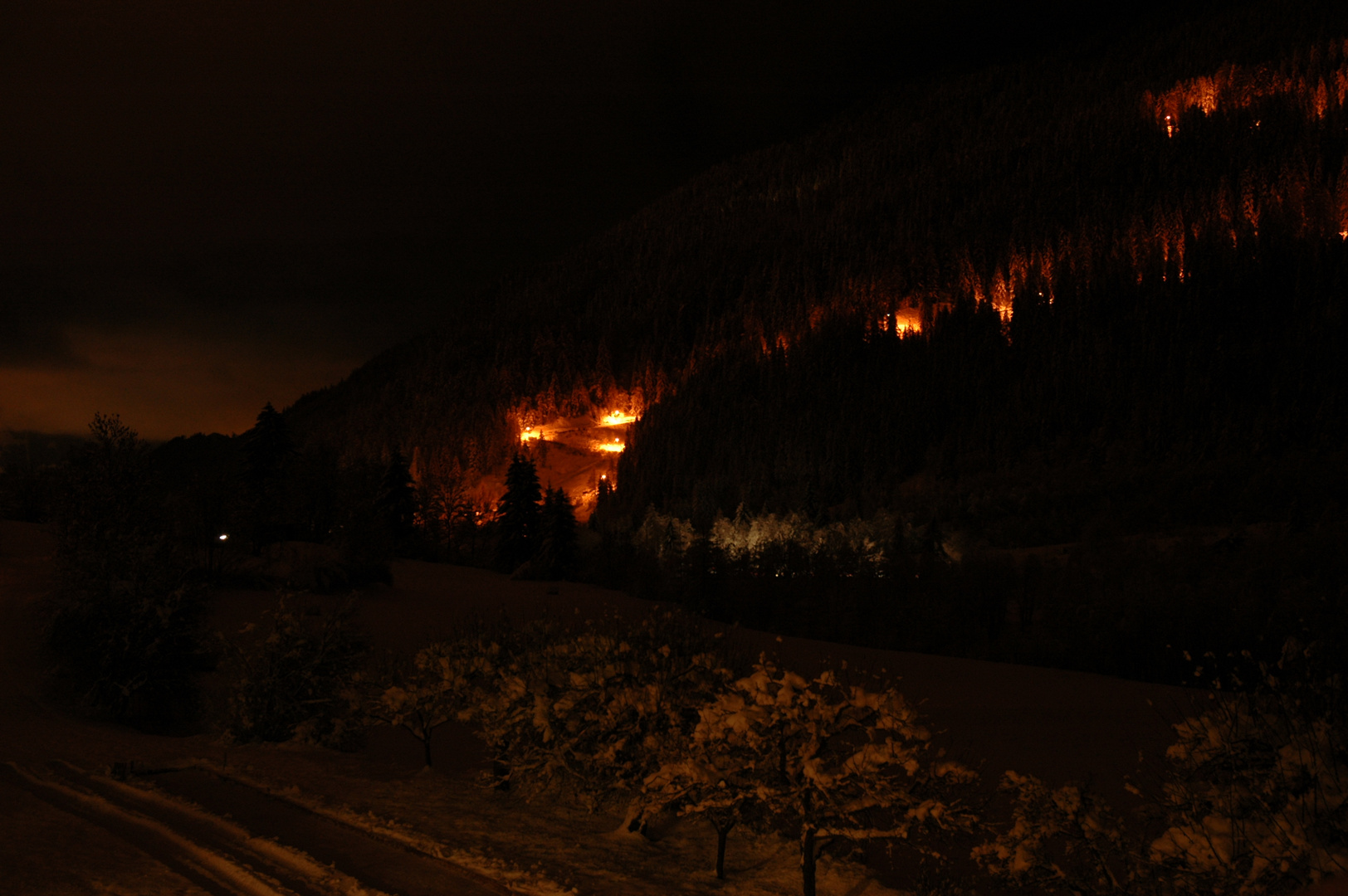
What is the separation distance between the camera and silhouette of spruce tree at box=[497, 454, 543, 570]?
6081cm

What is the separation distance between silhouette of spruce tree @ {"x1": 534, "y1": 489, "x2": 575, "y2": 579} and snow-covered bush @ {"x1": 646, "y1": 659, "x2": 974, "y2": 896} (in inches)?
1857

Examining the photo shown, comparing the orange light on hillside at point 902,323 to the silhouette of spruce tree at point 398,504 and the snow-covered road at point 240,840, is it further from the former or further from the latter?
the snow-covered road at point 240,840

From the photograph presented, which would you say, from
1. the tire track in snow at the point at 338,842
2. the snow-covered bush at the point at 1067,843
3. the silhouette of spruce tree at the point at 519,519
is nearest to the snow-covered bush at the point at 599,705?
the tire track in snow at the point at 338,842

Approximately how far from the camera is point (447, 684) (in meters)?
12.3

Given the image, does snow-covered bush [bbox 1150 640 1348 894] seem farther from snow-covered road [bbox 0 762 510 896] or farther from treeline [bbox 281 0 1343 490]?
treeline [bbox 281 0 1343 490]

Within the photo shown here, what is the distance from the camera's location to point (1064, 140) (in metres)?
156

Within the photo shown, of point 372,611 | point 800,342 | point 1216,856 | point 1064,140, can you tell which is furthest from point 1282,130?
point 1216,856

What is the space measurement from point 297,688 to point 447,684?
608 cm

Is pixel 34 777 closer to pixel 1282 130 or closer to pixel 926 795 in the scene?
pixel 926 795

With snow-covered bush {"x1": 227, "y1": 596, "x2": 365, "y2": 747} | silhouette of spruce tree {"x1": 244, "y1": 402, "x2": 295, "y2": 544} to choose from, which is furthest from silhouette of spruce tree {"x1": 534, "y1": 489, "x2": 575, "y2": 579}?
snow-covered bush {"x1": 227, "y1": 596, "x2": 365, "y2": 747}

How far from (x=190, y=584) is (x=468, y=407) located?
350 ft

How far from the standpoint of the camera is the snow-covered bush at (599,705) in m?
10.1

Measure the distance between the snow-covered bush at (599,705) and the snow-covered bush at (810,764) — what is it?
1.06m

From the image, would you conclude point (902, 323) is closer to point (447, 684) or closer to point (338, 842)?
point (447, 684)
